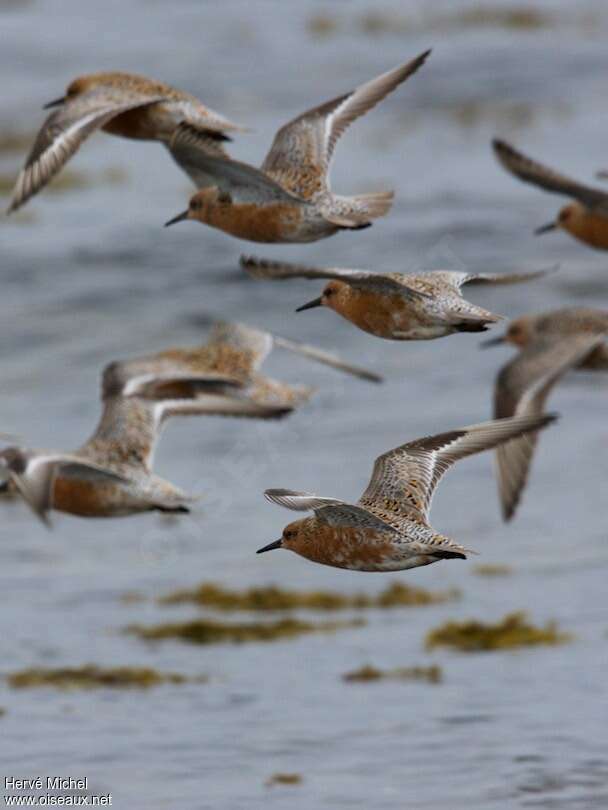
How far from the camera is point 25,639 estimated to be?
1001cm

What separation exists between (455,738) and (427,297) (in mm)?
3016

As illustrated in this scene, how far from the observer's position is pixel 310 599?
34.1 feet

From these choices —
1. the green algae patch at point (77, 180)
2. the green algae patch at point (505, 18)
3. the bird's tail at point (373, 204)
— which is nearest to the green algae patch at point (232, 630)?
the bird's tail at point (373, 204)

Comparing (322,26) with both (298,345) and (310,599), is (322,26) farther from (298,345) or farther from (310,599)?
(298,345)

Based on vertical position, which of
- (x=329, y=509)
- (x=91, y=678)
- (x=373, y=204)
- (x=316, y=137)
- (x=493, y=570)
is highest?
(x=316, y=137)

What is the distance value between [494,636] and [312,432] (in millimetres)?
3878

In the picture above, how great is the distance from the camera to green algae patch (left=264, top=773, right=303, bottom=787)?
25.9ft

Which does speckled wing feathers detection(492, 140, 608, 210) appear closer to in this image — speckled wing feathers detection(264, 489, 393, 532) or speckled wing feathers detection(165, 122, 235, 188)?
speckled wing feathers detection(165, 122, 235, 188)

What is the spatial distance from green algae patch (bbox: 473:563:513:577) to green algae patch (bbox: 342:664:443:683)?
4.90 feet

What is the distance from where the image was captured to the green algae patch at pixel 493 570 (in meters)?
10.7

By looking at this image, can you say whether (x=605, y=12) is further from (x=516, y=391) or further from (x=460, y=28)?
(x=516, y=391)

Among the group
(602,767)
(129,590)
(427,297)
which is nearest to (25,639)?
(129,590)

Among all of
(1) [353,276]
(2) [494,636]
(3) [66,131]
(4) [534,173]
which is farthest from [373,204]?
(2) [494,636]

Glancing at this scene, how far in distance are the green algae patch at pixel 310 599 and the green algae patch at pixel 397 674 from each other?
995mm
